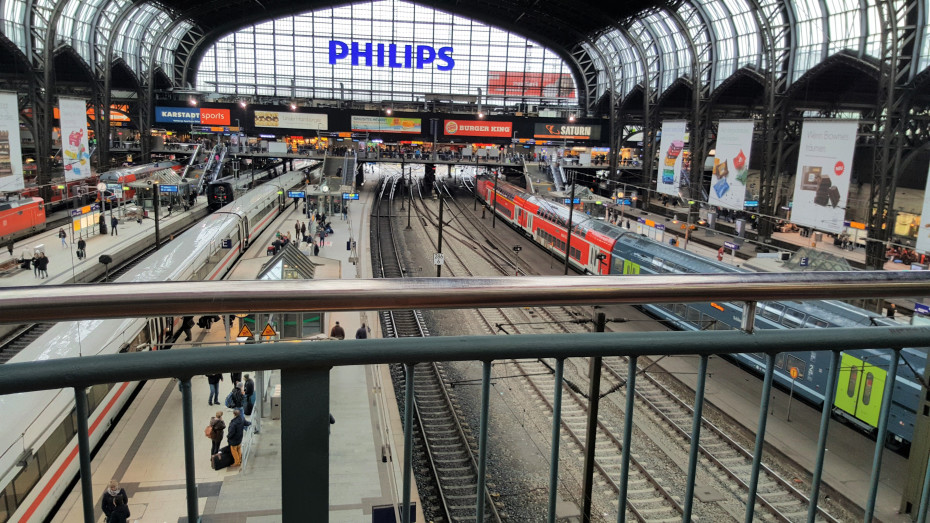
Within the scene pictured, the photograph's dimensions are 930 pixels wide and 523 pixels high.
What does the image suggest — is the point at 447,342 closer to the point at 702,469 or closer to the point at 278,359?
the point at 278,359

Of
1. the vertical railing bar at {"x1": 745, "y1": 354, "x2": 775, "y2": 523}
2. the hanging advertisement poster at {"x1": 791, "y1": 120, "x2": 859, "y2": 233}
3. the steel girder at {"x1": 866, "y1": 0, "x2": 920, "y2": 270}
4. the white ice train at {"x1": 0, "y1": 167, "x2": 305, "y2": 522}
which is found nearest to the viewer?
the vertical railing bar at {"x1": 745, "y1": 354, "x2": 775, "y2": 523}

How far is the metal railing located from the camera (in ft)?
5.02

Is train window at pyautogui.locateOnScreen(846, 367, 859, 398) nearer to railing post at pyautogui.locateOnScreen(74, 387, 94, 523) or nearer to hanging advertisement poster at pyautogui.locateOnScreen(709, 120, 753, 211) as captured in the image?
hanging advertisement poster at pyautogui.locateOnScreen(709, 120, 753, 211)

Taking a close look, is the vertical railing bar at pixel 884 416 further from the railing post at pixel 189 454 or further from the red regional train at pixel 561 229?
the red regional train at pixel 561 229

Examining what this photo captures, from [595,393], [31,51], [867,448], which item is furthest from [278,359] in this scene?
[31,51]

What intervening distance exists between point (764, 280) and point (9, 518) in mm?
9544

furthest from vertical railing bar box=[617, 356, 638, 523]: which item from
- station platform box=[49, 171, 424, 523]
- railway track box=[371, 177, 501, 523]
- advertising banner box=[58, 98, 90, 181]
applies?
advertising banner box=[58, 98, 90, 181]

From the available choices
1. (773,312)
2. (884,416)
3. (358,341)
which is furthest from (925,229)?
(358,341)

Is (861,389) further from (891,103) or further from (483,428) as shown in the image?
(891,103)

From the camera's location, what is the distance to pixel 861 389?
13.1 metres

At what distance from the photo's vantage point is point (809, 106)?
124ft

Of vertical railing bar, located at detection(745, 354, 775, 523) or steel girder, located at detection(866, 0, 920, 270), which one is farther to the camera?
steel girder, located at detection(866, 0, 920, 270)

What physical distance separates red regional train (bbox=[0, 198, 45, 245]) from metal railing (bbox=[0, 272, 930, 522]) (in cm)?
3070

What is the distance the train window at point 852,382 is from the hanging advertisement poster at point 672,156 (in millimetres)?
17673
